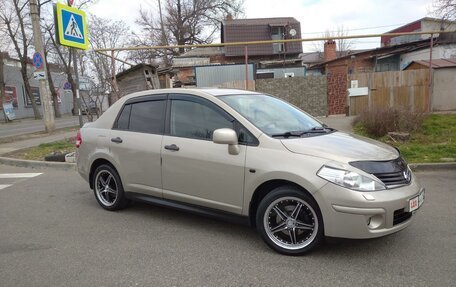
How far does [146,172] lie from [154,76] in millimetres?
12434

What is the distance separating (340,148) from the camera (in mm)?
3740

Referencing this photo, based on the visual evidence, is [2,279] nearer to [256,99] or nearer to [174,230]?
[174,230]

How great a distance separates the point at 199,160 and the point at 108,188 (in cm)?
195

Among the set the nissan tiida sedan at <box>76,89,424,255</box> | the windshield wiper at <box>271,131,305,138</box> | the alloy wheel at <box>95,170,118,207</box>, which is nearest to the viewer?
the nissan tiida sedan at <box>76,89,424,255</box>

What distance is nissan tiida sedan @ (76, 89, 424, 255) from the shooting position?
3.45 m

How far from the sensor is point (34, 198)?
6.31 meters

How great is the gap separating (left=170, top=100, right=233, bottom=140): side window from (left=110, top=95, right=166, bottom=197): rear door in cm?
21

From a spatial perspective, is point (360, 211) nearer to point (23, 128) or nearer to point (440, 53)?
point (23, 128)

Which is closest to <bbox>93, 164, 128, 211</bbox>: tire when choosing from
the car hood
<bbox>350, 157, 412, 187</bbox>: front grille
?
the car hood

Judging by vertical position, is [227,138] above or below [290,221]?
above

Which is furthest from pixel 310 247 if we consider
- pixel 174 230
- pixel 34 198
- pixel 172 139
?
pixel 34 198

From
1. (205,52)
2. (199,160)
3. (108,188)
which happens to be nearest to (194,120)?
(199,160)

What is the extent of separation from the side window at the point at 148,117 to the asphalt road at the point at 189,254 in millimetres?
→ 1210

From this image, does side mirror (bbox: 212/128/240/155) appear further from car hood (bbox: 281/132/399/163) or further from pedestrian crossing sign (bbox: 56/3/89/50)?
pedestrian crossing sign (bbox: 56/3/89/50)
